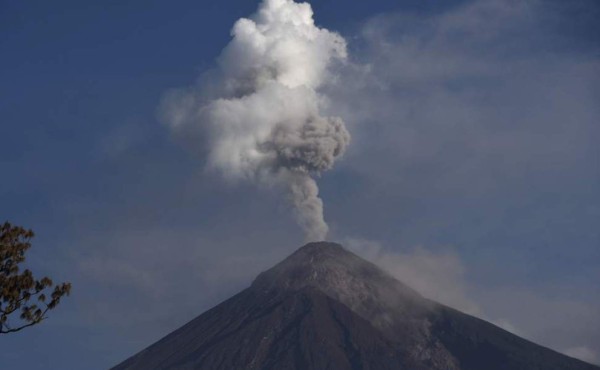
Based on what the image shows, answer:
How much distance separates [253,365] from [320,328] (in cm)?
2038

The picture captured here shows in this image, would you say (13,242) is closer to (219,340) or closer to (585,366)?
(219,340)

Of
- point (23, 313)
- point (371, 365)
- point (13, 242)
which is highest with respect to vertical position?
point (371, 365)

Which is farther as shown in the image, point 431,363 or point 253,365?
point 431,363

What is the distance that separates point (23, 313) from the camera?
36.4 meters

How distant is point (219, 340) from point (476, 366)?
48335 millimetres

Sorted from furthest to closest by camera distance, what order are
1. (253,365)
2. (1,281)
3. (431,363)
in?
(431,363)
(253,365)
(1,281)

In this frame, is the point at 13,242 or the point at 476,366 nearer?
the point at 13,242

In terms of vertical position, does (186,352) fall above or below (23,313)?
above

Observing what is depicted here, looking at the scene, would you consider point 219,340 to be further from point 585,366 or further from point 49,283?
point 49,283

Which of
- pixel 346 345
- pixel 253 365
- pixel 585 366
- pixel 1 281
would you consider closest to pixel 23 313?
pixel 1 281

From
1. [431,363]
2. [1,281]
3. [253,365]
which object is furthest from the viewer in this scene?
[431,363]

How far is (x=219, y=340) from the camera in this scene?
195 metres

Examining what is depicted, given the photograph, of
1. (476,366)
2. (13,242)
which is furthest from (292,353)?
(13,242)

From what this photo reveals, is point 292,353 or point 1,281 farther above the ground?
point 292,353
